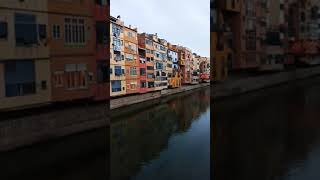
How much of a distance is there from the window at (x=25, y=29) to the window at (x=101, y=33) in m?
6.38

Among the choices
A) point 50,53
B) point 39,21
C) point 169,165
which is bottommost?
point 169,165

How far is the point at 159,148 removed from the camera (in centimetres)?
2731

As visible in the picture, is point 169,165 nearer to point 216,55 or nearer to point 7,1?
point 7,1

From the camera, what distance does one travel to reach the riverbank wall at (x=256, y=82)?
50.8 meters

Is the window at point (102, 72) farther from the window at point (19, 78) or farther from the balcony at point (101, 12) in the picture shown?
the window at point (19, 78)

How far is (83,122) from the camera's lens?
97.0 feet

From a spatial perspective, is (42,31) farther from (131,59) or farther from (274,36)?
(274,36)

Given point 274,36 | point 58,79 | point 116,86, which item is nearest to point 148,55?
point 116,86

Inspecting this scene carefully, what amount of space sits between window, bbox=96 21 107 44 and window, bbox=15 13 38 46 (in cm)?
638

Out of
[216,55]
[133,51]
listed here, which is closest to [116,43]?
[133,51]

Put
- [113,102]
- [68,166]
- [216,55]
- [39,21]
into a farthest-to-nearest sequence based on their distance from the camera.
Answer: [216,55]
[113,102]
[39,21]
[68,166]

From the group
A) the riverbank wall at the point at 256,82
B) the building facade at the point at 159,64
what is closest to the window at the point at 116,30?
the riverbank wall at the point at 256,82

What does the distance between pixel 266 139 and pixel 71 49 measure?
15885 millimetres

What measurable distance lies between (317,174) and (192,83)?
254ft
